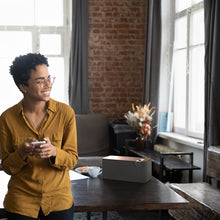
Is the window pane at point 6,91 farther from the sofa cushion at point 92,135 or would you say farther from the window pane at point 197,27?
the window pane at point 197,27

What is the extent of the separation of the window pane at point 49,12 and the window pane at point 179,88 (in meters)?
2.01

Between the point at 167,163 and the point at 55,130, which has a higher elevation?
the point at 55,130

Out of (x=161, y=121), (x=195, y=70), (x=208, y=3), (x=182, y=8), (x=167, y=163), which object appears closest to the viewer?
(x=208, y=3)

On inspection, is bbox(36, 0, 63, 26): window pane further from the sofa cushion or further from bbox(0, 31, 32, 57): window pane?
the sofa cushion

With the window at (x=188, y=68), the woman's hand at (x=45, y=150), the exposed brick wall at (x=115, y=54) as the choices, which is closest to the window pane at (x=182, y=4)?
the window at (x=188, y=68)

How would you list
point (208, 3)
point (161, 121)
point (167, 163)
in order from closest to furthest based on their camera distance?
point (208, 3)
point (167, 163)
point (161, 121)

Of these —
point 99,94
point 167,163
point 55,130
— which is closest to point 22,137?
point 55,130

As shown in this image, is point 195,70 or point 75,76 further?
point 75,76

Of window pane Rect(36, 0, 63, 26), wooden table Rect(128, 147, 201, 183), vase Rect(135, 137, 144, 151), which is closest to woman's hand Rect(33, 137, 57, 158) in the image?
wooden table Rect(128, 147, 201, 183)

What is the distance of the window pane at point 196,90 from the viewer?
4.34m

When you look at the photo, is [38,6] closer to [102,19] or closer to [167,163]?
[102,19]

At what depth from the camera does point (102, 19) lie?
18.9ft

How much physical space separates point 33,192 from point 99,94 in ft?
14.0

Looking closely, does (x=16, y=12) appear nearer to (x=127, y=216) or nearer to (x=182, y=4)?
(x=182, y=4)
